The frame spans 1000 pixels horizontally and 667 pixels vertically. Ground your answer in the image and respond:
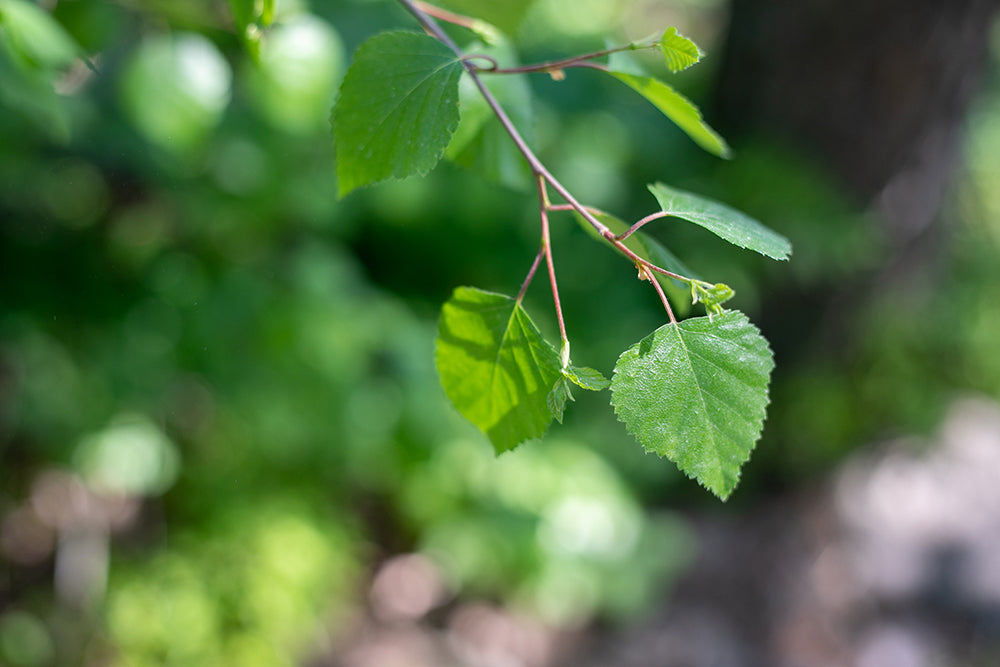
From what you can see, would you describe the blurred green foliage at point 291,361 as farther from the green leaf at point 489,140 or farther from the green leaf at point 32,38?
the green leaf at point 489,140

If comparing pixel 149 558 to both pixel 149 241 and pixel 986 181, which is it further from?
pixel 986 181

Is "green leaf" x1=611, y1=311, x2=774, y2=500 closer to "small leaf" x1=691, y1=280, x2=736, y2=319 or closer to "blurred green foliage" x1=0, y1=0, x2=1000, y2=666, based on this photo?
"small leaf" x1=691, y1=280, x2=736, y2=319

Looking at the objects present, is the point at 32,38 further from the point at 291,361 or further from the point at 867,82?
the point at 867,82

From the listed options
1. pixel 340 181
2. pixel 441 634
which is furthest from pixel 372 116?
pixel 441 634

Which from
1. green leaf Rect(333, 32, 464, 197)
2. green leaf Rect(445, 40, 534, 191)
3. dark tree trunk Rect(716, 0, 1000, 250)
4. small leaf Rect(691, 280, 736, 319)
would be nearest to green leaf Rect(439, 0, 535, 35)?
green leaf Rect(445, 40, 534, 191)

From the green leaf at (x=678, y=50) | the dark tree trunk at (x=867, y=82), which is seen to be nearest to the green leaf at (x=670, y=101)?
the green leaf at (x=678, y=50)
